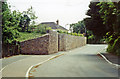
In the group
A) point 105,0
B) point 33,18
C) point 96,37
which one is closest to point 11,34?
point 105,0

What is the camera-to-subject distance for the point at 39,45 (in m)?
25.8

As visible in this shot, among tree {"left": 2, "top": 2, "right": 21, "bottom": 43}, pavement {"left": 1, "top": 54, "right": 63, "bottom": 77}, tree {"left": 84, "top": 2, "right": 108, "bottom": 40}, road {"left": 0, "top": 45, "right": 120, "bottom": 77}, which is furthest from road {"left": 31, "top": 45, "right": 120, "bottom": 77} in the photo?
tree {"left": 84, "top": 2, "right": 108, "bottom": 40}

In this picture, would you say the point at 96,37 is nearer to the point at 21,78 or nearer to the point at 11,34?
the point at 11,34

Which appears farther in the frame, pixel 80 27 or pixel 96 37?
pixel 80 27

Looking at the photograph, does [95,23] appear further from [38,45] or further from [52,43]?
[38,45]

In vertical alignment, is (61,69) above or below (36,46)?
below

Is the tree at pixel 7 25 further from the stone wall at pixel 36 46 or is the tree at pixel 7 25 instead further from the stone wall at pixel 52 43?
the stone wall at pixel 52 43

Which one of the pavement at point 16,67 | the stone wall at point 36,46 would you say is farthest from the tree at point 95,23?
the pavement at point 16,67

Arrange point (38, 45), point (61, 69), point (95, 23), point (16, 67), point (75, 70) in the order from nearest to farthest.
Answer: point (75, 70)
point (61, 69)
point (16, 67)
point (38, 45)
point (95, 23)

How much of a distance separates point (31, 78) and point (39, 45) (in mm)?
16619

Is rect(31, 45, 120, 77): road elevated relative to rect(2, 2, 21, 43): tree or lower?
lower

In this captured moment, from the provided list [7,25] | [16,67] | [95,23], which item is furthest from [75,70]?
[95,23]

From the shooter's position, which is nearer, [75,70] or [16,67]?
[75,70]

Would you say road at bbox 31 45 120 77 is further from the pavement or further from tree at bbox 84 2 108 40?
tree at bbox 84 2 108 40
